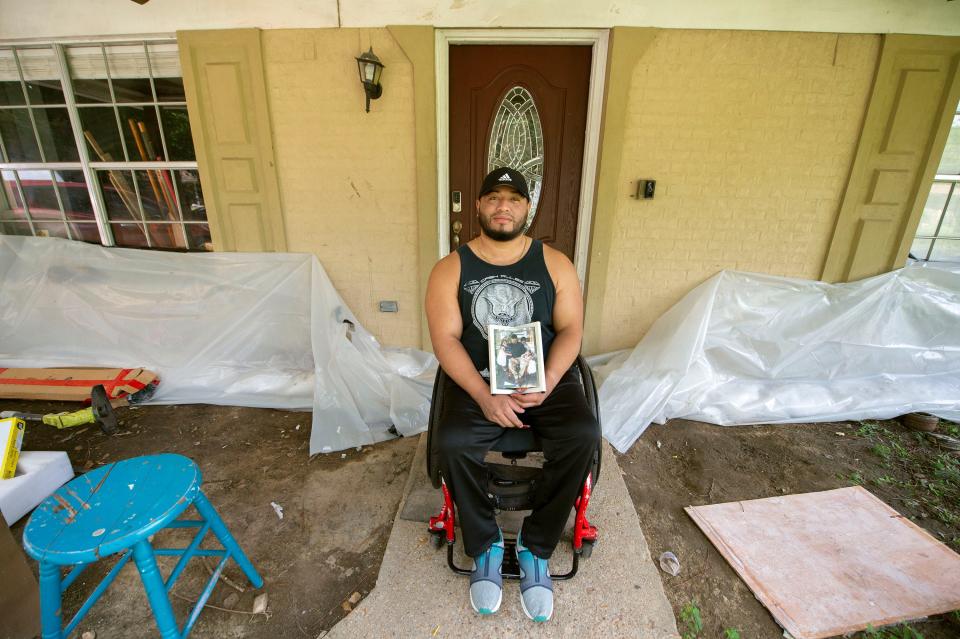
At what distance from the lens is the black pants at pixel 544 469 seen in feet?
5.01

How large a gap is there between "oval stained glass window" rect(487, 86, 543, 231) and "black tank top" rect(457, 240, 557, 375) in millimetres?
1303

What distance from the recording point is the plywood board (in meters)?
1.57

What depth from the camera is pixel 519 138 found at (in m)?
2.89

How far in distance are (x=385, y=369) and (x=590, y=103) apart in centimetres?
229

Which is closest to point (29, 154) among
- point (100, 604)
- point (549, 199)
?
point (100, 604)

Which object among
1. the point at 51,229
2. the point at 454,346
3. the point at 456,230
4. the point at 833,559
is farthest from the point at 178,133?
the point at 833,559

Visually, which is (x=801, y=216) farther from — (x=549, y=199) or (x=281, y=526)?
(x=281, y=526)

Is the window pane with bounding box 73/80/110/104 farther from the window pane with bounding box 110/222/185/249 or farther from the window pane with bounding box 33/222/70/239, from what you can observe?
the window pane with bounding box 33/222/70/239

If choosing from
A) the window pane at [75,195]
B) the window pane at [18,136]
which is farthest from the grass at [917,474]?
the window pane at [18,136]

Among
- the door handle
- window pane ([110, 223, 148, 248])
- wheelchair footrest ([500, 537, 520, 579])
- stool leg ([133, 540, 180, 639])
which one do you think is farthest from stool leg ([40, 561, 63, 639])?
window pane ([110, 223, 148, 248])

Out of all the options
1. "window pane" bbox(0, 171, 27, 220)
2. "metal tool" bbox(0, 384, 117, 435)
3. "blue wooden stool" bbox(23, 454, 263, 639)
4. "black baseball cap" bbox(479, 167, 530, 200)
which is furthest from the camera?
"window pane" bbox(0, 171, 27, 220)

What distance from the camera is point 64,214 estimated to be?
3.30m

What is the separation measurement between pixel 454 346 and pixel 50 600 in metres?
1.43

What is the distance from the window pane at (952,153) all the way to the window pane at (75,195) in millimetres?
6456
